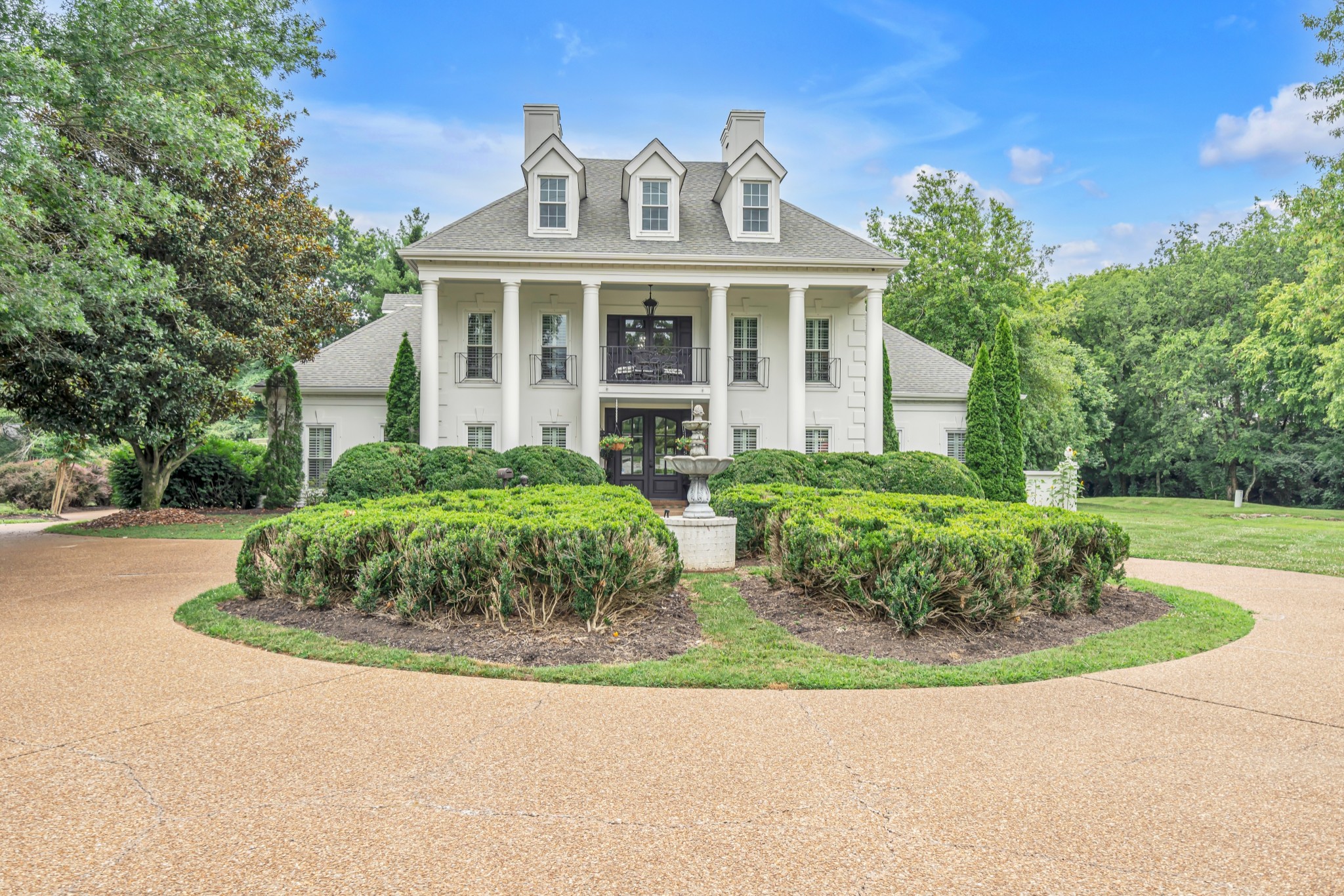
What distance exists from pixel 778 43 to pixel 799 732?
13.1 meters

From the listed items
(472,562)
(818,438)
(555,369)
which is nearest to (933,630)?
(472,562)

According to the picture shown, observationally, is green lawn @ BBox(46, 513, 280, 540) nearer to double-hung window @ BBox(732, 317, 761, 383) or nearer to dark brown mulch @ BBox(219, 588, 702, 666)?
dark brown mulch @ BBox(219, 588, 702, 666)

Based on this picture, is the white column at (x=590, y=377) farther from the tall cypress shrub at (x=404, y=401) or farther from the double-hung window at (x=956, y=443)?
the double-hung window at (x=956, y=443)

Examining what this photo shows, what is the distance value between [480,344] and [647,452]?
5.38 m

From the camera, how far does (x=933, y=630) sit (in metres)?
6.40

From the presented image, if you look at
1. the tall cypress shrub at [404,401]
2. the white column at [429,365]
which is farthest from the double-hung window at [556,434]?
the tall cypress shrub at [404,401]

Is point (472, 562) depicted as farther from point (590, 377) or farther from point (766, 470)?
point (590, 377)

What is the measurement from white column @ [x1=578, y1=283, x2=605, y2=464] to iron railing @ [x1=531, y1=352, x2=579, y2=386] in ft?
4.10

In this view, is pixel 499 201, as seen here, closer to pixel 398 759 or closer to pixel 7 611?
pixel 7 611

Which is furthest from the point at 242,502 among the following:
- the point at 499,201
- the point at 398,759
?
the point at 398,759

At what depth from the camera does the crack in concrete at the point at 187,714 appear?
3.75 meters

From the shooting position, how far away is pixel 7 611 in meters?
7.27

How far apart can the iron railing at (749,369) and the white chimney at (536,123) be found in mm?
8246

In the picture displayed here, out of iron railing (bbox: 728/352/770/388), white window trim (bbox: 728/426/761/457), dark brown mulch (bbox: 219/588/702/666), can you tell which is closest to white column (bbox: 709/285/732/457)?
white window trim (bbox: 728/426/761/457)
